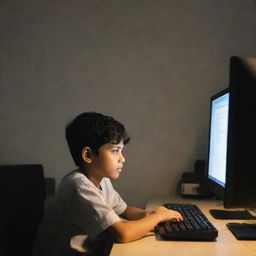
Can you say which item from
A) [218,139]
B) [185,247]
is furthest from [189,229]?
[218,139]

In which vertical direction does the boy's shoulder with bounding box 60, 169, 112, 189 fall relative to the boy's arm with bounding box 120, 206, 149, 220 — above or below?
above

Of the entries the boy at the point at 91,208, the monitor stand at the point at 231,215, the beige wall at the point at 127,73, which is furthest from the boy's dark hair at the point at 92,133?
the beige wall at the point at 127,73

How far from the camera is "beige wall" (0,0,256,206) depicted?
190 centimetres

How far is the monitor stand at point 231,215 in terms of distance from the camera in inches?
49.2

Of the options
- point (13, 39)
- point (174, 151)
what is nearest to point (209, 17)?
point (174, 151)

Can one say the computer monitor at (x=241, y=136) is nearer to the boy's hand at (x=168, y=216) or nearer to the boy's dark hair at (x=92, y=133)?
the boy's hand at (x=168, y=216)

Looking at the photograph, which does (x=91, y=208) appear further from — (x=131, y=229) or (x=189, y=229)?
(x=189, y=229)

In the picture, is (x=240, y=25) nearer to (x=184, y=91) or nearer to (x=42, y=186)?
(x=184, y=91)

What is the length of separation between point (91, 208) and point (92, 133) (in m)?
0.30

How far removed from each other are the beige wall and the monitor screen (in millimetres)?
382

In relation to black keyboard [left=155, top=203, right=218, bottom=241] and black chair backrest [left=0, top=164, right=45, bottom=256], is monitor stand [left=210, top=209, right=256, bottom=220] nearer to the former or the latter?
black keyboard [left=155, top=203, right=218, bottom=241]

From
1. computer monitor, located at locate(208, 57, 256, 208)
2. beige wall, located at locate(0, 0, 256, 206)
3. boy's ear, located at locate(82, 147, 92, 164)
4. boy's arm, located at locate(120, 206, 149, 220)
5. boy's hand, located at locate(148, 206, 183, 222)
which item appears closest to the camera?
computer monitor, located at locate(208, 57, 256, 208)

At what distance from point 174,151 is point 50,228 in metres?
0.92

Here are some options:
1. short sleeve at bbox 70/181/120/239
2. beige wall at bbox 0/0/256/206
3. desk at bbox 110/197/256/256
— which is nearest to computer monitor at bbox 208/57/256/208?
desk at bbox 110/197/256/256
